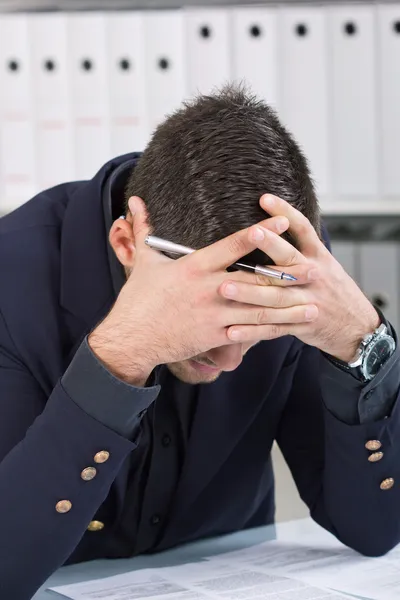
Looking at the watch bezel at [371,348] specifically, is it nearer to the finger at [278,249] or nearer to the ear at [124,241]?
the finger at [278,249]

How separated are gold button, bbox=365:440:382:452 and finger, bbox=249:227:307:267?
0.98ft

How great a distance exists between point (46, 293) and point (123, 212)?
15 cm

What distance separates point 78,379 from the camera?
1.05 m

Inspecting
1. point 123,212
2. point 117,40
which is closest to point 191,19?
point 117,40

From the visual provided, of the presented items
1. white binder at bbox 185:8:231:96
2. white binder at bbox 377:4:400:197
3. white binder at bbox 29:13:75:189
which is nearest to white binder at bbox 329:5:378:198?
white binder at bbox 377:4:400:197

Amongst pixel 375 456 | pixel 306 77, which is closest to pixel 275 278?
pixel 375 456

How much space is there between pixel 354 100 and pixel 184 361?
39.2 inches

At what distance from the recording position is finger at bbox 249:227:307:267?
0.99 metres

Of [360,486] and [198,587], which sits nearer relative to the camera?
[198,587]

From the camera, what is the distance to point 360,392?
47.0 inches

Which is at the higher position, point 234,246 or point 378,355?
point 234,246

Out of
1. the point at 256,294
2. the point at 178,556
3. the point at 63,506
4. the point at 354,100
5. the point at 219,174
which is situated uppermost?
the point at 354,100

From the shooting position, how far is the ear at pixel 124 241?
3.85 feet

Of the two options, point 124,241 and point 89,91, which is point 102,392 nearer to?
point 124,241
